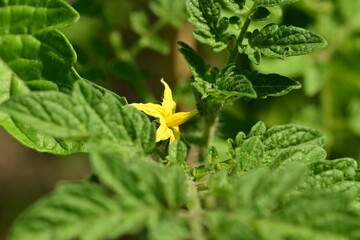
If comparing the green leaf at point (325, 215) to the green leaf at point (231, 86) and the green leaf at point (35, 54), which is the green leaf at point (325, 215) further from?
the green leaf at point (35, 54)

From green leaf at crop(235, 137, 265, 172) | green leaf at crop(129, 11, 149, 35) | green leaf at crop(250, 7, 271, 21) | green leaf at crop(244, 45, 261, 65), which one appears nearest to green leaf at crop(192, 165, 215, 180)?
green leaf at crop(235, 137, 265, 172)

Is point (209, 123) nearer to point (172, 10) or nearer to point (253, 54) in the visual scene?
point (253, 54)

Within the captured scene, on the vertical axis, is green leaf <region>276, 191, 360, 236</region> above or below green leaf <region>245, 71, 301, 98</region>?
below

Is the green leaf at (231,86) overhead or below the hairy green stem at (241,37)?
below

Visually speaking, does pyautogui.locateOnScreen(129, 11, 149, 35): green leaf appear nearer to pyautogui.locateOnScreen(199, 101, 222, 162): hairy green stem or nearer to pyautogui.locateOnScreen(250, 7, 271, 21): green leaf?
pyautogui.locateOnScreen(199, 101, 222, 162): hairy green stem

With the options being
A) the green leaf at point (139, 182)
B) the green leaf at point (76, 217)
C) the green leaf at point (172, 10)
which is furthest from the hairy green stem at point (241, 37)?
the green leaf at point (172, 10)
